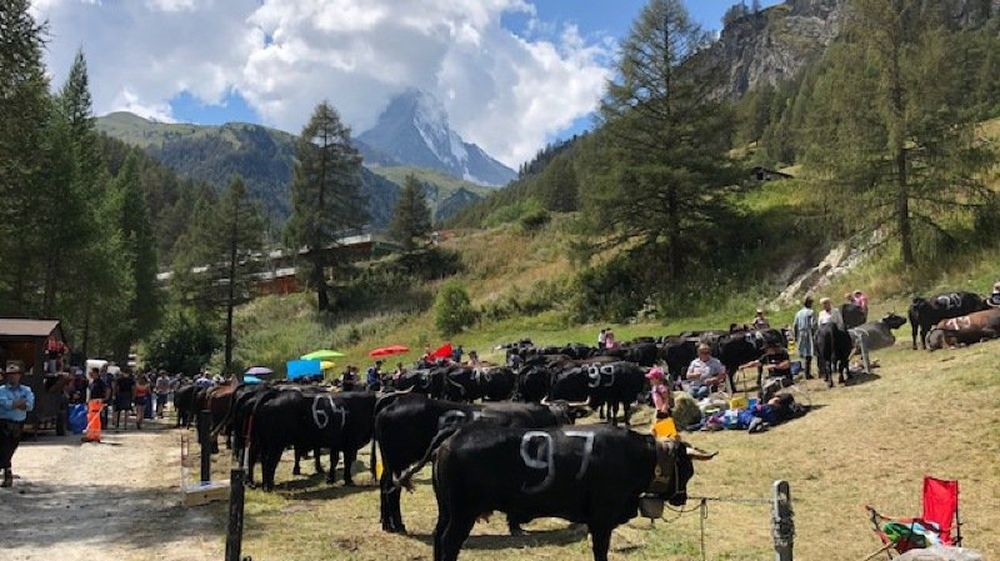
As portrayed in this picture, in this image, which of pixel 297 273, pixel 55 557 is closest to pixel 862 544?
pixel 55 557

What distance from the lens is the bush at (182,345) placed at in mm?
54844

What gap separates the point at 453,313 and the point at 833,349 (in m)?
31.1

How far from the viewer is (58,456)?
17.0m

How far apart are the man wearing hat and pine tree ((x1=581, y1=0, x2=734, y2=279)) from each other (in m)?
29.8

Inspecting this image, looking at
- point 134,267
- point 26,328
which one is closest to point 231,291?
point 134,267

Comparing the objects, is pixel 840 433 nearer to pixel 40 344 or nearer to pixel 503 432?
pixel 503 432

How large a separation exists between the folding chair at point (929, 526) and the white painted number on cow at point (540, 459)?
3192 mm

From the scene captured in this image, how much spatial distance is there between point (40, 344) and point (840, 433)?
20226 mm

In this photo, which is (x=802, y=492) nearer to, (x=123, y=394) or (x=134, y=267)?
(x=123, y=394)

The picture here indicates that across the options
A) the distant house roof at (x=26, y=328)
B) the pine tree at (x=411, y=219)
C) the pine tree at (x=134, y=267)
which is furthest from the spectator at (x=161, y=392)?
the pine tree at (x=411, y=219)

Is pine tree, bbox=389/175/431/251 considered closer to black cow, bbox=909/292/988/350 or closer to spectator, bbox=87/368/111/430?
spectator, bbox=87/368/111/430

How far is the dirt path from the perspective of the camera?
29.9 ft

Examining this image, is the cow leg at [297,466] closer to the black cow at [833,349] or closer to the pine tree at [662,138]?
the black cow at [833,349]

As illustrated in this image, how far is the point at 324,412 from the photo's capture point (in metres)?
13.3
